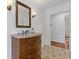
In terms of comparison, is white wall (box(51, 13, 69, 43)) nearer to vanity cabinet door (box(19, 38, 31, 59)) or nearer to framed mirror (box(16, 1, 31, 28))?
framed mirror (box(16, 1, 31, 28))

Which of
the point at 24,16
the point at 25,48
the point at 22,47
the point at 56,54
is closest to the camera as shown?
the point at 22,47

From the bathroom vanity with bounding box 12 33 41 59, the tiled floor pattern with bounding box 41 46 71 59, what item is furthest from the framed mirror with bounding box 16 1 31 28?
the tiled floor pattern with bounding box 41 46 71 59

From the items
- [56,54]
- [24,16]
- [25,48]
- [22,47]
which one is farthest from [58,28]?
[22,47]

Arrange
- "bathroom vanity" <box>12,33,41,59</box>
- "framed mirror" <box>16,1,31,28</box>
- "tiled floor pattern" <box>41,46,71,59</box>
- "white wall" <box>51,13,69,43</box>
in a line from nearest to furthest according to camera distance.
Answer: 1. "bathroom vanity" <box>12,33,41,59</box>
2. "framed mirror" <box>16,1,31,28</box>
3. "tiled floor pattern" <box>41,46,71,59</box>
4. "white wall" <box>51,13,69,43</box>

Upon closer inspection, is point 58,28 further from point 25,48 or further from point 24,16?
point 25,48

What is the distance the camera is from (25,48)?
96.0 inches

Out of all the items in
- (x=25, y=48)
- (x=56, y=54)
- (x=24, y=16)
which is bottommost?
(x=56, y=54)

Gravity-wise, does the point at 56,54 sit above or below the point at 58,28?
below

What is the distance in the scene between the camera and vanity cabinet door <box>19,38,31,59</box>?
2307 millimetres

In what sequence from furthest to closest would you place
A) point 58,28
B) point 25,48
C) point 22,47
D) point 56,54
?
point 58,28 < point 56,54 < point 25,48 < point 22,47

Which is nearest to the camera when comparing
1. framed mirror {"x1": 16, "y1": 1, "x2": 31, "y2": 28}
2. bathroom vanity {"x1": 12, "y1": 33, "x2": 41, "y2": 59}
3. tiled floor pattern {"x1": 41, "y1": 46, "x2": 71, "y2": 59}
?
bathroom vanity {"x1": 12, "y1": 33, "x2": 41, "y2": 59}

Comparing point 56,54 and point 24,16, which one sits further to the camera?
point 56,54

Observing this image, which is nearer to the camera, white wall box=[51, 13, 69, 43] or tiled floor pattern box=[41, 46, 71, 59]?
tiled floor pattern box=[41, 46, 71, 59]
